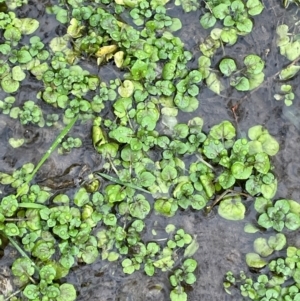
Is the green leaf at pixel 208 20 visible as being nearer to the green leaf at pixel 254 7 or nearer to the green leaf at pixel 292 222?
the green leaf at pixel 254 7

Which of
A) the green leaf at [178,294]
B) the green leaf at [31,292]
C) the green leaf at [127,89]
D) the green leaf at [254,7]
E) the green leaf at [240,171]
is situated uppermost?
the green leaf at [254,7]

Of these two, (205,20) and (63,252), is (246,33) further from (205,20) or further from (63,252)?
(63,252)

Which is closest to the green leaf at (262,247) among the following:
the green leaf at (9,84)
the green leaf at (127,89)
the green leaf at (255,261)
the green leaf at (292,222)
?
the green leaf at (255,261)

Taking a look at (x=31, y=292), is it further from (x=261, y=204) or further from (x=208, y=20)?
(x=208, y=20)

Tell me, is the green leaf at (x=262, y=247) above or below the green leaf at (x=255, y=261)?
above

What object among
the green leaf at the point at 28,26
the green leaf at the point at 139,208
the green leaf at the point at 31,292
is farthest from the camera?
the green leaf at the point at 28,26

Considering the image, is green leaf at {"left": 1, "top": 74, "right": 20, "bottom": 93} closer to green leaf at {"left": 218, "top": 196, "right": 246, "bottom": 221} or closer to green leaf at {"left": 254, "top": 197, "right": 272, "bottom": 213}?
green leaf at {"left": 218, "top": 196, "right": 246, "bottom": 221}
